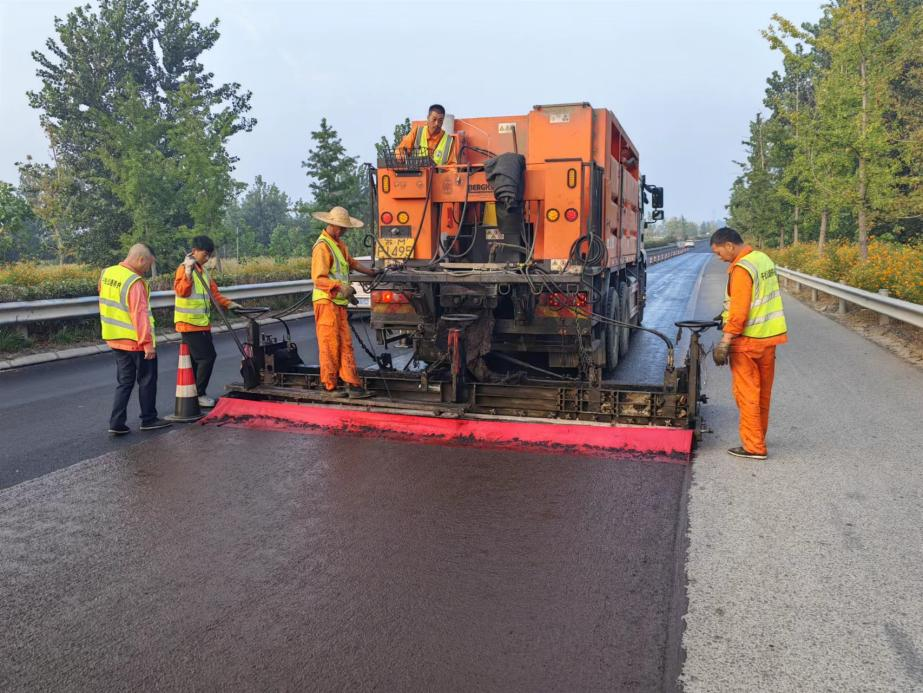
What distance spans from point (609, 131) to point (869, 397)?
12.9ft

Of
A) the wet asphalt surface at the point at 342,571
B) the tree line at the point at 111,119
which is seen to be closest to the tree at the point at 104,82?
the tree line at the point at 111,119

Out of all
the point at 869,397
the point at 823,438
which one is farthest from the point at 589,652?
the point at 869,397

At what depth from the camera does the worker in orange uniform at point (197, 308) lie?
733 centimetres

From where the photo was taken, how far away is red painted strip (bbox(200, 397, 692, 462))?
585 cm

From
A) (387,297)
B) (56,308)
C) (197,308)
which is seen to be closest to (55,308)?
(56,308)

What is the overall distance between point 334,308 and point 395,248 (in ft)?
4.42

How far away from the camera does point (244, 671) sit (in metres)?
2.87

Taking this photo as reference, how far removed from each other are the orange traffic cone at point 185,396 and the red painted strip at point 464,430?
0.61ft

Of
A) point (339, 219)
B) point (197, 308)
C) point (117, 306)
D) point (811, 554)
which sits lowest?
point (811, 554)

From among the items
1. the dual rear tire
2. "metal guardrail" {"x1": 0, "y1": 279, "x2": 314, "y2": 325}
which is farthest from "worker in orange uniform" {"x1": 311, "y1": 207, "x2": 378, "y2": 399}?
"metal guardrail" {"x1": 0, "y1": 279, "x2": 314, "y2": 325}

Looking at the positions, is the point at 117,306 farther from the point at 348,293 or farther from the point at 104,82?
the point at 104,82

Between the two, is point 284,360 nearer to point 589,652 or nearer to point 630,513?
point 630,513

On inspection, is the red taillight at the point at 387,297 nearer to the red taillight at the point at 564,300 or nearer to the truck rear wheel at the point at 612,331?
the red taillight at the point at 564,300

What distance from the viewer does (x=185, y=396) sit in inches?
274
